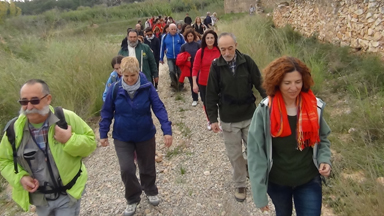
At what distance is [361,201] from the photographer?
9.20 feet

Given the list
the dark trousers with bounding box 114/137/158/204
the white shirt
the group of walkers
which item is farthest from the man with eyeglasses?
the white shirt

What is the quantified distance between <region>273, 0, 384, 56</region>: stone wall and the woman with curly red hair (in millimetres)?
5273

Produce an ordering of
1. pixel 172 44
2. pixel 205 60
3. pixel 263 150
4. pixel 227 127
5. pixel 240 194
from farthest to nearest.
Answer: pixel 172 44 → pixel 205 60 → pixel 240 194 → pixel 227 127 → pixel 263 150

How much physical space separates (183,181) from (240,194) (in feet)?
3.08

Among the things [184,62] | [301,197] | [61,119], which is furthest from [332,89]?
[61,119]

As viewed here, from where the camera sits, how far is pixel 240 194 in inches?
147

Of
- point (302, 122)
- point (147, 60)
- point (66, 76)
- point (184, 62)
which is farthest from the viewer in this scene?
point (184, 62)

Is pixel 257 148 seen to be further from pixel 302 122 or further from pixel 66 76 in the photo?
pixel 66 76

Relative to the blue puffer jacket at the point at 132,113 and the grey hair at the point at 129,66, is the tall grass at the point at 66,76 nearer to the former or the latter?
the blue puffer jacket at the point at 132,113

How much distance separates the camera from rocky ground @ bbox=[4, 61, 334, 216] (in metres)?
3.74

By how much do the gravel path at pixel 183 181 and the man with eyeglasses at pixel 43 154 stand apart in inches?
56.4

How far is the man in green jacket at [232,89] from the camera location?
3.39m

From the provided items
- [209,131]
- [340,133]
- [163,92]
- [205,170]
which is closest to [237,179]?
[205,170]

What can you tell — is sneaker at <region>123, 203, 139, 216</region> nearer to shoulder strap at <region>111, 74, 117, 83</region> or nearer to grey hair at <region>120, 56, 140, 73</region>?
grey hair at <region>120, 56, 140, 73</region>
